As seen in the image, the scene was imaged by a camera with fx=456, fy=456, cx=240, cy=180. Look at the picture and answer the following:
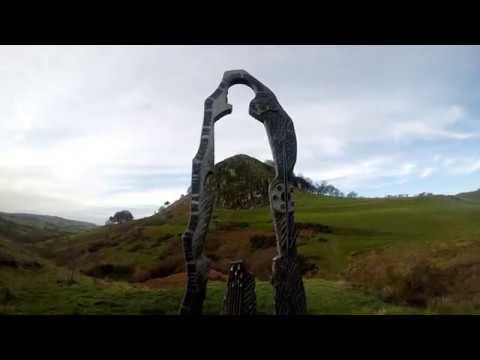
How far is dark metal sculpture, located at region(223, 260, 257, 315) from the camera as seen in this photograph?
767 cm

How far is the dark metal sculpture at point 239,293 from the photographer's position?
25.2 ft

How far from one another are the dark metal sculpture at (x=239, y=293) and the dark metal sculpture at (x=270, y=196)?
430 millimetres

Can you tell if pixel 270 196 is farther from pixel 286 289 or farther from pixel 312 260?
pixel 312 260

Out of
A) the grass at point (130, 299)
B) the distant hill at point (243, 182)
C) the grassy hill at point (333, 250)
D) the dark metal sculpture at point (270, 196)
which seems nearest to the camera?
the dark metal sculpture at point (270, 196)

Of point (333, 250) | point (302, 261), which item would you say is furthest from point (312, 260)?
point (333, 250)

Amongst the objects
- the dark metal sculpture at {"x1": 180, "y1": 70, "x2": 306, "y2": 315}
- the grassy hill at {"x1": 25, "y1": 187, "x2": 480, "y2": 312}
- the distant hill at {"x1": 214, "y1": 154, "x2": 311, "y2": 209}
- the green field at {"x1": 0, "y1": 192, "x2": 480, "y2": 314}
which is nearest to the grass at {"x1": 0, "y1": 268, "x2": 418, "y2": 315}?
the green field at {"x1": 0, "y1": 192, "x2": 480, "y2": 314}

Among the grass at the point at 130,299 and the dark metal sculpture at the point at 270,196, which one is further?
the grass at the point at 130,299

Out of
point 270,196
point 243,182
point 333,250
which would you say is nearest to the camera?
point 270,196

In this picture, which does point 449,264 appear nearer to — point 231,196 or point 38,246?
point 231,196

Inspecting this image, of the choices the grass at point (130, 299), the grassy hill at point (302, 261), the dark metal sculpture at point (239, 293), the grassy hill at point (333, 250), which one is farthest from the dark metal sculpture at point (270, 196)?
the grassy hill at point (333, 250)

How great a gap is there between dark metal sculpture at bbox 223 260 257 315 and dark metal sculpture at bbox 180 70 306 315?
0.43 m

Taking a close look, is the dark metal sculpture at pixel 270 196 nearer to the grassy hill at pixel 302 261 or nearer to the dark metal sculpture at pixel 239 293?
the dark metal sculpture at pixel 239 293

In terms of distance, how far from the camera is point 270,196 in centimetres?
809

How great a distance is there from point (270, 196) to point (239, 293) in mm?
1759
